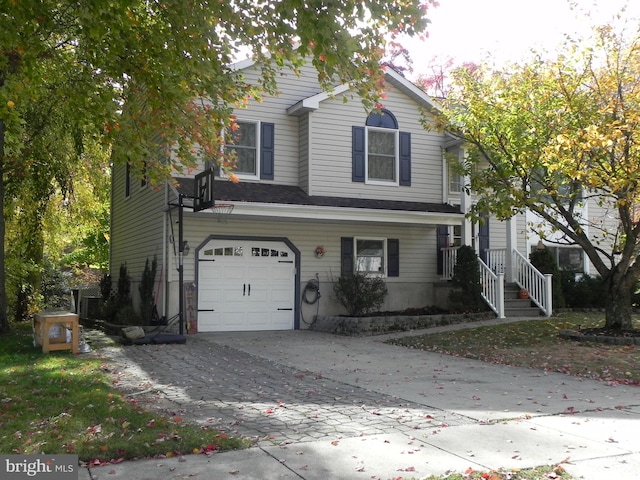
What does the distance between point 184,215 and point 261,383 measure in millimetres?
7422

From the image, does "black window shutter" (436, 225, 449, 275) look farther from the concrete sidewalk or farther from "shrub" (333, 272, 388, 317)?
the concrete sidewalk

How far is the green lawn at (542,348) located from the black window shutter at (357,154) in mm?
5127

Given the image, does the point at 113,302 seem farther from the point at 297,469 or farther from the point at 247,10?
the point at 297,469

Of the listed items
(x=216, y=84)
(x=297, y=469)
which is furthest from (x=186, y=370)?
(x=297, y=469)

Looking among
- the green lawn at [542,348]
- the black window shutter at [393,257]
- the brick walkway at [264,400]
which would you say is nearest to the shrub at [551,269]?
the green lawn at [542,348]

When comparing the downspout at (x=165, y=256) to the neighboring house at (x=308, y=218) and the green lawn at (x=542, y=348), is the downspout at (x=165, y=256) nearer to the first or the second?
the neighboring house at (x=308, y=218)

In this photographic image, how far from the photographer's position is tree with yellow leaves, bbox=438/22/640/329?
10.9m

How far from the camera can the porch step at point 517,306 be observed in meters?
16.4

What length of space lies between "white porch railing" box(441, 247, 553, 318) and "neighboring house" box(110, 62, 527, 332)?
7.7 inches

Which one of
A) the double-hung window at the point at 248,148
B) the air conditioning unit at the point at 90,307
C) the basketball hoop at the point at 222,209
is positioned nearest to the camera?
the basketball hoop at the point at 222,209

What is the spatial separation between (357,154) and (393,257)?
9.84 ft

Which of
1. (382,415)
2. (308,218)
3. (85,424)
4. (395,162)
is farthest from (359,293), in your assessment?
(85,424)

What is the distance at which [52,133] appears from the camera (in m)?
13.8

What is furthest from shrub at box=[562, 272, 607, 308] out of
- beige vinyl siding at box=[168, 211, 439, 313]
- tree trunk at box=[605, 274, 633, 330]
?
tree trunk at box=[605, 274, 633, 330]
